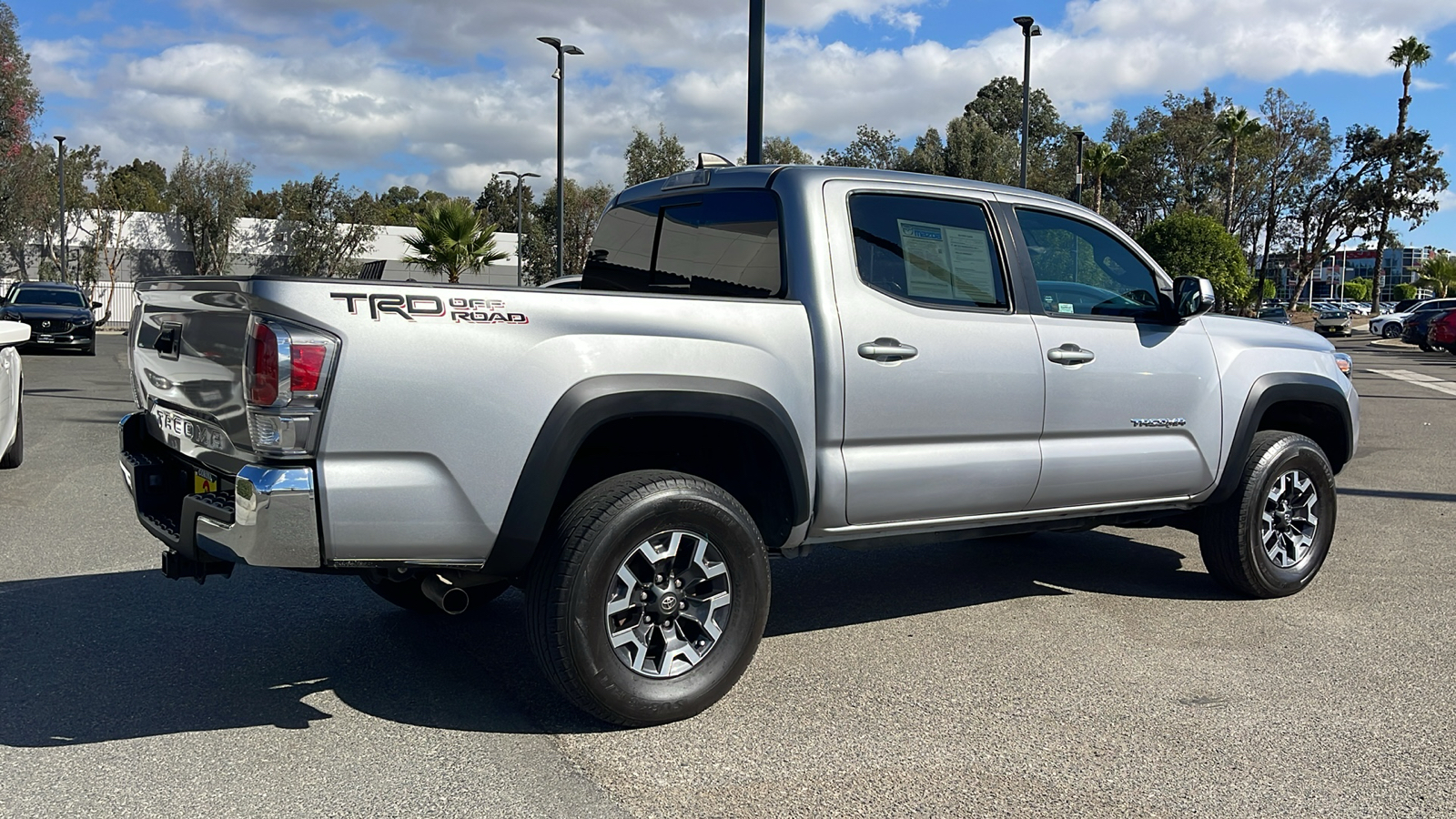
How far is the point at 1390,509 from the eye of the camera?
846 centimetres

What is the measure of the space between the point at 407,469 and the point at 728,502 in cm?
113

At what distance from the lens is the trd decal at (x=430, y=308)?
11.6 ft

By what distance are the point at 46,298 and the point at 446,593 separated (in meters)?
24.7

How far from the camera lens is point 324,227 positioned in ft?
153

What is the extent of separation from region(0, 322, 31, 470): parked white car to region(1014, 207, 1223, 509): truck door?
Result: 6.50 metres

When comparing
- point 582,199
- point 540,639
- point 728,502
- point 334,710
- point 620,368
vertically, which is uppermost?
point 582,199

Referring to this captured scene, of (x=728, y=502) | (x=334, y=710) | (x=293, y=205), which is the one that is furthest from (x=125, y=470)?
(x=293, y=205)

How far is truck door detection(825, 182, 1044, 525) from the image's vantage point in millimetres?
4504

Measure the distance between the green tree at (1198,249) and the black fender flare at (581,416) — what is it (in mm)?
35174

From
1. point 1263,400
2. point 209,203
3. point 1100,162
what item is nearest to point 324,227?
point 209,203

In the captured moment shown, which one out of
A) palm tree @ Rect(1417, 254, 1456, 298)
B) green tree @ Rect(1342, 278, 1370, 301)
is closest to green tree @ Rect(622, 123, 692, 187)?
palm tree @ Rect(1417, 254, 1456, 298)

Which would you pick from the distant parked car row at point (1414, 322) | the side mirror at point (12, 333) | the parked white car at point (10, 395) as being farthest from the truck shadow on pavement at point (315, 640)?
the distant parked car row at point (1414, 322)

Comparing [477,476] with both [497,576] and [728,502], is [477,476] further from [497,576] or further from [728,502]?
[728,502]

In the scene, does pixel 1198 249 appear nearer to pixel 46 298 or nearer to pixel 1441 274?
pixel 46 298
